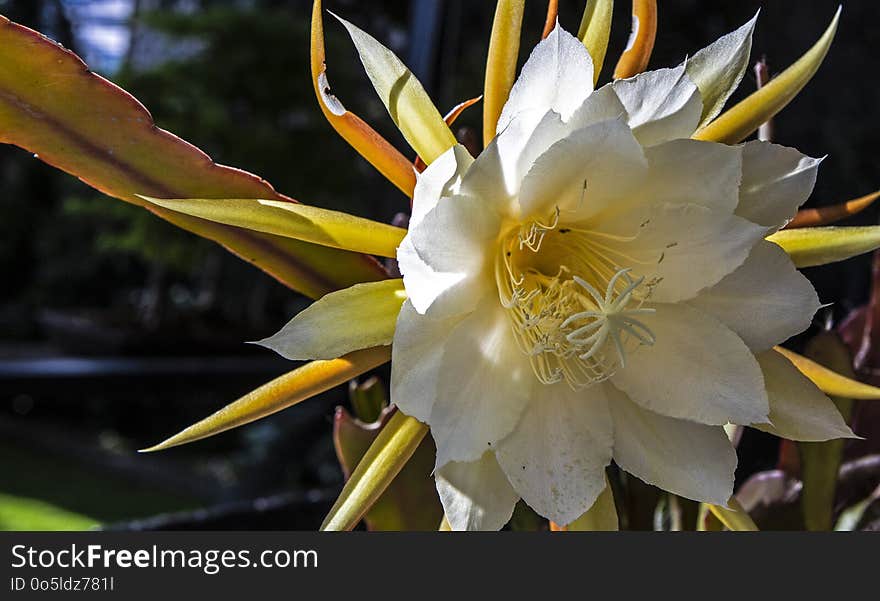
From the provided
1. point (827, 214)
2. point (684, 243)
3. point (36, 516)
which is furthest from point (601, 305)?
point (36, 516)

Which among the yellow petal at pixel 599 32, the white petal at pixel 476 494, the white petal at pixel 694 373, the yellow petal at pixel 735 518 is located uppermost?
the yellow petal at pixel 599 32

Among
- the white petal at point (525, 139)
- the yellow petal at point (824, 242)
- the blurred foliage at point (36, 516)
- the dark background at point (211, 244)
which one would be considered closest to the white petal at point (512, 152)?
the white petal at point (525, 139)

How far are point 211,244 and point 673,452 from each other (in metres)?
2.73

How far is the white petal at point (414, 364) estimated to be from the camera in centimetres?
27

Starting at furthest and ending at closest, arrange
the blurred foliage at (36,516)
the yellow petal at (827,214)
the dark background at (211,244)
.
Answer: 1. the blurred foliage at (36,516)
2. the dark background at (211,244)
3. the yellow petal at (827,214)

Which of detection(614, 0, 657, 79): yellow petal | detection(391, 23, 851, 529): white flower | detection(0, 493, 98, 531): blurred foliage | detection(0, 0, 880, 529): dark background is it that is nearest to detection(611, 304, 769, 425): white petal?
detection(391, 23, 851, 529): white flower

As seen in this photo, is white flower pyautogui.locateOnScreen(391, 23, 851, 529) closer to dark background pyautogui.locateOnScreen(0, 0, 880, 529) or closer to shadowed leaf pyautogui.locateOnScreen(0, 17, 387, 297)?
shadowed leaf pyautogui.locateOnScreen(0, 17, 387, 297)

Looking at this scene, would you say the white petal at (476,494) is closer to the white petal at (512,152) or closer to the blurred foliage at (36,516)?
the white petal at (512,152)

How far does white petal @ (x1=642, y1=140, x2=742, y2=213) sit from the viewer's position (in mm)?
286

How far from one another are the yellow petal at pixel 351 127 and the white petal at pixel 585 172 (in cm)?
5

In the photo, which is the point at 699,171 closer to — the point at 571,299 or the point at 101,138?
the point at 571,299

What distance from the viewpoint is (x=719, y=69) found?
1.05ft

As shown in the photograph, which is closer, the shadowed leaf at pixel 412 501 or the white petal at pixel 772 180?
the white petal at pixel 772 180

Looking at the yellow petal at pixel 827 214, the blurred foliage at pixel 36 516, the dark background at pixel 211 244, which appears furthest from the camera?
Answer: the blurred foliage at pixel 36 516
